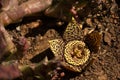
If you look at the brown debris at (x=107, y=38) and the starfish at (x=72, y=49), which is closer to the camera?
the starfish at (x=72, y=49)

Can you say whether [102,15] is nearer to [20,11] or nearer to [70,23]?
[70,23]

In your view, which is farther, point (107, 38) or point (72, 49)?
point (107, 38)

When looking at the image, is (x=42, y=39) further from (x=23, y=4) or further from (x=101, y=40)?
(x=101, y=40)

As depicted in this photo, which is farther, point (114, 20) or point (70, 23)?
point (114, 20)

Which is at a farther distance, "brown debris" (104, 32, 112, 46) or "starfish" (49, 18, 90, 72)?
"brown debris" (104, 32, 112, 46)

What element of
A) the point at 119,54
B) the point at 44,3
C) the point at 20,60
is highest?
the point at 44,3

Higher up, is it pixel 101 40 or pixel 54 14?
pixel 54 14

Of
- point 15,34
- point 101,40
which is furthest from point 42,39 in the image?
point 101,40
